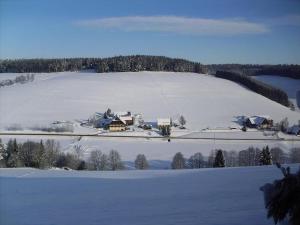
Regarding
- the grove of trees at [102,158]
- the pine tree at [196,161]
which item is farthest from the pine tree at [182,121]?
the pine tree at [196,161]

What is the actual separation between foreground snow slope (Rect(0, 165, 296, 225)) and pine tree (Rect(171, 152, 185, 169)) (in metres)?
1.19

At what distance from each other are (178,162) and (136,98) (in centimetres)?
775

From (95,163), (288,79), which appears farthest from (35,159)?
(288,79)

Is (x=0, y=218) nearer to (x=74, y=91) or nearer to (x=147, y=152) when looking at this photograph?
(x=147, y=152)

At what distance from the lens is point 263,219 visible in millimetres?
2695

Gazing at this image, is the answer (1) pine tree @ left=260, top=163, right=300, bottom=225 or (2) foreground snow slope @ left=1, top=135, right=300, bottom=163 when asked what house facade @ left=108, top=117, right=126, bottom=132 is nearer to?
(2) foreground snow slope @ left=1, top=135, right=300, bottom=163

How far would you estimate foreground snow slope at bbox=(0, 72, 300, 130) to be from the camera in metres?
7.41

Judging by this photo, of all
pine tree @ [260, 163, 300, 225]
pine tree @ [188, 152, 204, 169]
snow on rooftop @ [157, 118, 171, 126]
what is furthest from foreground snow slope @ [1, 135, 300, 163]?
pine tree @ [260, 163, 300, 225]

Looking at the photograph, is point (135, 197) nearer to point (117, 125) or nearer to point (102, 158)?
point (102, 158)

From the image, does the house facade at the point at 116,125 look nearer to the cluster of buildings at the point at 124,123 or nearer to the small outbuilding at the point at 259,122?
the cluster of buildings at the point at 124,123

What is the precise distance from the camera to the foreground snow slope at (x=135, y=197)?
2867 millimetres

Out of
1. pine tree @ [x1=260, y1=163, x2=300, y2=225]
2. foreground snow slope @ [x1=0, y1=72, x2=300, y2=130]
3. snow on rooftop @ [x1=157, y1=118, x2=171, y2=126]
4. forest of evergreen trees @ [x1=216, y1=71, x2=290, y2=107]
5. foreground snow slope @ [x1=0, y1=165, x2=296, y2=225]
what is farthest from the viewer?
snow on rooftop @ [x1=157, y1=118, x2=171, y2=126]

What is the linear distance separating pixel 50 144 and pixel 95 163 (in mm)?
843

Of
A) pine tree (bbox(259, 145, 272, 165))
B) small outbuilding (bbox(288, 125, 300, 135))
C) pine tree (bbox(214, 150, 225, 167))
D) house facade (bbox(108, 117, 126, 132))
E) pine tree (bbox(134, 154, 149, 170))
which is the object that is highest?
small outbuilding (bbox(288, 125, 300, 135))
